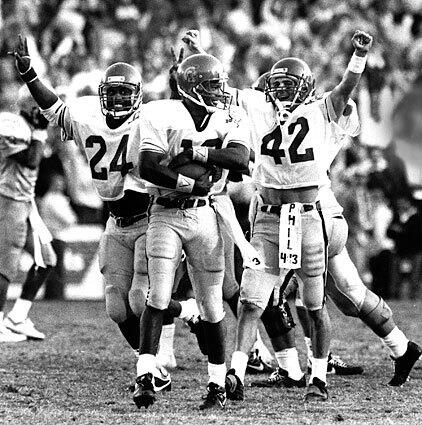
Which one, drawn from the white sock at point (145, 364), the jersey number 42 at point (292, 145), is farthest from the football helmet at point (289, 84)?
the white sock at point (145, 364)

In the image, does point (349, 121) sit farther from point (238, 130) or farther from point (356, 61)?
point (238, 130)

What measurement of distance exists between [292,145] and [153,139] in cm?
84

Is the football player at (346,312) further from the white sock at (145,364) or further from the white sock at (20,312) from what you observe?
the white sock at (20,312)

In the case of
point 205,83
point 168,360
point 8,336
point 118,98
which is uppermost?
point 205,83

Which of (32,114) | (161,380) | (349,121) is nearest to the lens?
(349,121)

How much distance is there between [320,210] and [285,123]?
521 millimetres

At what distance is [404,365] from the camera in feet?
22.5

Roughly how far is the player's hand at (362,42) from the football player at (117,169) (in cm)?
123

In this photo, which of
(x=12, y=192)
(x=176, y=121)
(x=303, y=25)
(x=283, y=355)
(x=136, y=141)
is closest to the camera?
(x=176, y=121)

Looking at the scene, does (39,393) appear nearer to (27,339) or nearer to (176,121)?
(176,121)

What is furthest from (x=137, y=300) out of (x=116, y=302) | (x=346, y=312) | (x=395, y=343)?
(x=395, y=343)

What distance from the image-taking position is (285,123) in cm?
627

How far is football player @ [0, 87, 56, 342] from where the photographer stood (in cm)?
852

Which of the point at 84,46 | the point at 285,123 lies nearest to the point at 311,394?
the point at 285,123
